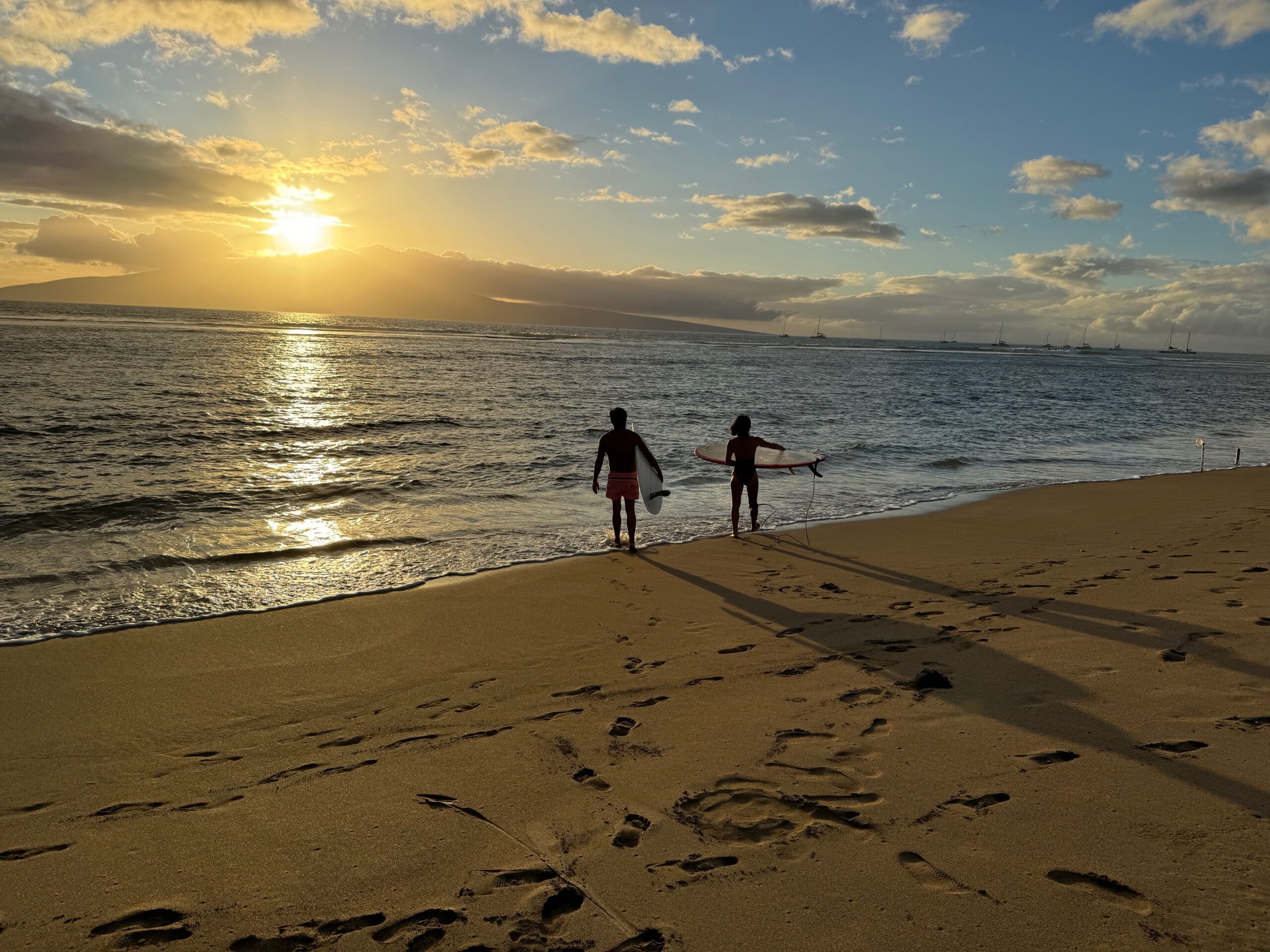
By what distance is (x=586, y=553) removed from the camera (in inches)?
376

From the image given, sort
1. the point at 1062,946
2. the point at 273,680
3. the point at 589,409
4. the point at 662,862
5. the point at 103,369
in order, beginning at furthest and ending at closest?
the point at 103,369 → the point at 589,409 → the point at 273,680 → the point at 662,862 → the point at 1062,946

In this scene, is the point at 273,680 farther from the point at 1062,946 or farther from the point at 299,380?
the point at 299,380

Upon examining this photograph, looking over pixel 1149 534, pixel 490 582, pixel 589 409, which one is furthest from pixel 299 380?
pixel 1149 534

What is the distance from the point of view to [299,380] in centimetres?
3397

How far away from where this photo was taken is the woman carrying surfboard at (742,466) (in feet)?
33.4

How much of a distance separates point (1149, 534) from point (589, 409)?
20.4 metres

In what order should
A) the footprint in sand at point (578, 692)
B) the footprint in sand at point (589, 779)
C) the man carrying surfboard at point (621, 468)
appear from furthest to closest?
the man carrying surfboard at point (621, 468) → the footprint in sand at point (578, 692) → the footprint in sand at point (589, 779)

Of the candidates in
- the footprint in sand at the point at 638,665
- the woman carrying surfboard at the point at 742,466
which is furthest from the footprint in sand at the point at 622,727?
the woman carrying surfboard at the point at 742,466

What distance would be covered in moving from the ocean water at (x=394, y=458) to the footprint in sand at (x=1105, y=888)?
6.72 meters

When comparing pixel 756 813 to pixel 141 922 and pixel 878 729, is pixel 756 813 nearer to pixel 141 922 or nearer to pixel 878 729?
pixel 878 729

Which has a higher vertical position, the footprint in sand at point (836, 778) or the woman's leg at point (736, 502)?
the woman's leg at point (736, 502)

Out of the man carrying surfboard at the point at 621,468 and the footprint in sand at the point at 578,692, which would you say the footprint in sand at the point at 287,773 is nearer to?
the footprint in sand at the point at 578,692

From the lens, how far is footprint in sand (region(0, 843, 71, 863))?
3.32 meters

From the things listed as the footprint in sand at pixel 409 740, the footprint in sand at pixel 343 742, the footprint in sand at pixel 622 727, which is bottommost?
the footprint in sand at pixel 343 742
